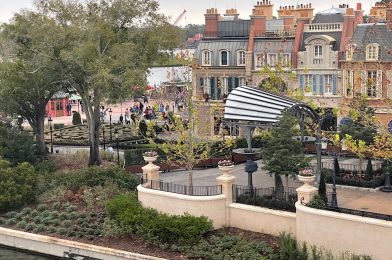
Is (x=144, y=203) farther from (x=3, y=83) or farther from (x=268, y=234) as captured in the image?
(x=3, y=83)

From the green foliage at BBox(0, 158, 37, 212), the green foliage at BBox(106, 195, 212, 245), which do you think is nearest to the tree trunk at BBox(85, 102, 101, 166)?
the green foliage at BBox(0, 158, 37, 212)

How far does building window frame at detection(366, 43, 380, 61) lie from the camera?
4531 centimetres

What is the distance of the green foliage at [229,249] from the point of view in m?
27.7

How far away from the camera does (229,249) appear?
2859cm

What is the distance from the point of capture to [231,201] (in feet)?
102

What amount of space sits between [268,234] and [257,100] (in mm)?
7423

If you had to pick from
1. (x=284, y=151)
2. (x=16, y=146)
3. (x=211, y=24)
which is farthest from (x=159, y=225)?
(x=211, y=24)

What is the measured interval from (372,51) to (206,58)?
15599 millimetres

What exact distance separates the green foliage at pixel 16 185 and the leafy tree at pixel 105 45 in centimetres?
626

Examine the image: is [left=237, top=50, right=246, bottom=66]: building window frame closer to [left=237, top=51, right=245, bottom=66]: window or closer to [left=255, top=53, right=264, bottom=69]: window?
[left=237, top=51, right=245, bottom=66]: window

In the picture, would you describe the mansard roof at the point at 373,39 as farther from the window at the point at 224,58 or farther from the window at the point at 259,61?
the window at the point at 224,58

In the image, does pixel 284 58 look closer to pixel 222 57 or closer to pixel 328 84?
pixel 328 84

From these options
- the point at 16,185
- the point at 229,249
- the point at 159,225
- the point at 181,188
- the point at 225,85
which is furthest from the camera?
the point at 225,85

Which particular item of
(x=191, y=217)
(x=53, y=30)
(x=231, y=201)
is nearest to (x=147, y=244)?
(x=191, y=217)
